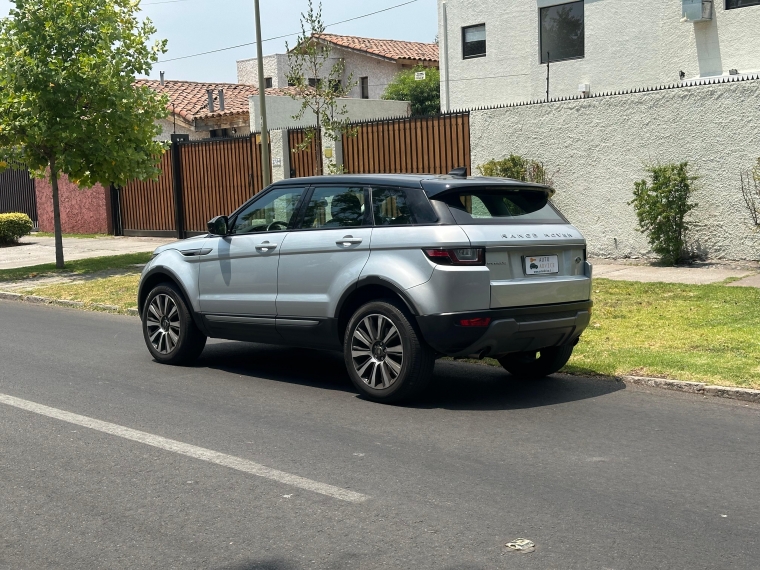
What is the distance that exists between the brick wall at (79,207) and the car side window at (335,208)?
19354 millimetres

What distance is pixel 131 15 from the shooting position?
18797 millimetres

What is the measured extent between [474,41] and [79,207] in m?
12.2

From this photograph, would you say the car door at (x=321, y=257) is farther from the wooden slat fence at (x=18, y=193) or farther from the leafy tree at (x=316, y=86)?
the wooden slat fence at (x=18, y=193)

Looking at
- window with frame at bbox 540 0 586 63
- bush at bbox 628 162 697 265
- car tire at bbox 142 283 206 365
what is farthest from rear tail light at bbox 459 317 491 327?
window with frame at bbox 540 0 586 63

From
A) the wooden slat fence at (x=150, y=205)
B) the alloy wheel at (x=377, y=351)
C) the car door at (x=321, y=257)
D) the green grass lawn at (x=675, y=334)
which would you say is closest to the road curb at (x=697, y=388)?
the green grass lawn at (x=675, y=334)

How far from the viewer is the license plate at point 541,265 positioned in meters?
7.29

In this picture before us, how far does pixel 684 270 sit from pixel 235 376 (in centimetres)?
787

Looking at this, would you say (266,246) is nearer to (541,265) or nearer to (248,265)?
(248,265)

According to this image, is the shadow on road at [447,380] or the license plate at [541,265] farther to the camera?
the shadow on road at [447,380]

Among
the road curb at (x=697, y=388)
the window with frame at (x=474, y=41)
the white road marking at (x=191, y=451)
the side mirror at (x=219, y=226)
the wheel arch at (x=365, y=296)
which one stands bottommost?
the road curb at (x=697, y=388)

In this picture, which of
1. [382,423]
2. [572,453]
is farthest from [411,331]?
[572,453]

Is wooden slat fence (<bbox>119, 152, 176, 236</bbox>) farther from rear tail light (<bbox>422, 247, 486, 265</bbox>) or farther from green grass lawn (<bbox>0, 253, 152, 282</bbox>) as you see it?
rear tail light (<bbox>422, 247, 486, 265</bbox>)

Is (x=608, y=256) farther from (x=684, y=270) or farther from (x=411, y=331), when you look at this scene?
(x=411, y=331)

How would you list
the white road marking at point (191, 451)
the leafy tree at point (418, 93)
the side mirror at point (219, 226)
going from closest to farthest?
the white road marking at point (191, 451) < the side mirror at point (219, 226) < the leafy tree at point (418, 93)
